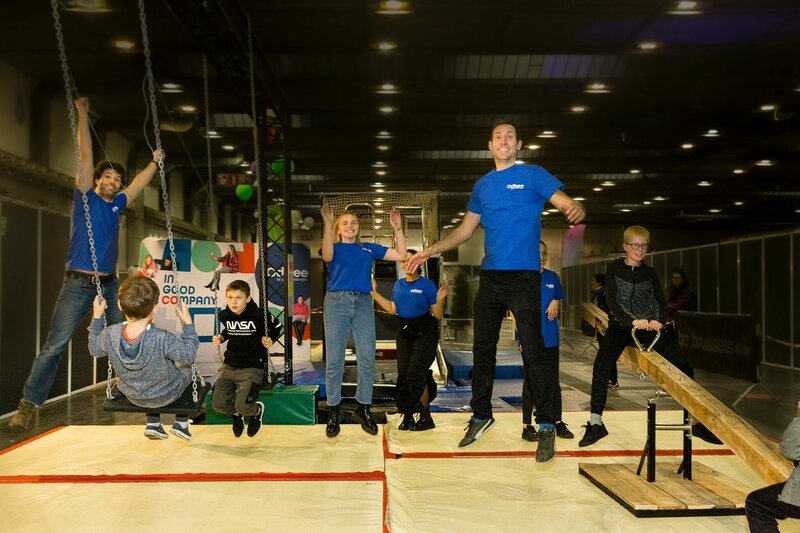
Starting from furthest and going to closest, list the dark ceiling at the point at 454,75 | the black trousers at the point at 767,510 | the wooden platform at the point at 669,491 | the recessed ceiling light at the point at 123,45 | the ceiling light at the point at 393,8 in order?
the recessed ceiling light at the point at 123,45 → the dark ceiling at the point at 454,75 → the ceiling light at the point at 393,8 → the wooden platform at the point at 669,491 → the black trousers at the point at 767,510

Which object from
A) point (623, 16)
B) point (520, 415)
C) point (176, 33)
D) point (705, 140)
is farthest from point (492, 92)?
point (520, 415)

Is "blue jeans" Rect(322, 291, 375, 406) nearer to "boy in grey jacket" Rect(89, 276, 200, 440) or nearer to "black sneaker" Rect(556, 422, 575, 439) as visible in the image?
"boy in grey jacket" Rect(89, 276, 200, 440)

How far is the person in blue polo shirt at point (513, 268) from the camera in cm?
341

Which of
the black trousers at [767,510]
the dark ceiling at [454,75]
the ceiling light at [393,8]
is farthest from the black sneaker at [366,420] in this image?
the ceiling light at [393,8]

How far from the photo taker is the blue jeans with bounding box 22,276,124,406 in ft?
12.3

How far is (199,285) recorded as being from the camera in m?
8.51

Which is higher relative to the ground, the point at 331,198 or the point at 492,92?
the point at 492,92

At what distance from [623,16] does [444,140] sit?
609 centimetres

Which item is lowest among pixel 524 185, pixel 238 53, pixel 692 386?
pixel 692 386

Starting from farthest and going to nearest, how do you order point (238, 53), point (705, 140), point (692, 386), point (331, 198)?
point (705, 140) < point (331, 198) < point (238, 53) < point (692, 386)

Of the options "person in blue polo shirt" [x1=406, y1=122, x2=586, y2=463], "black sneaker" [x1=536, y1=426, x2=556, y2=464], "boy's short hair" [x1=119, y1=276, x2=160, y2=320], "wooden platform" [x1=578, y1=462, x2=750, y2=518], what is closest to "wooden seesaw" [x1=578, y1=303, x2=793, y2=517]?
"wooden platform" [x1=578, y1=462, x2=750, y2=518]

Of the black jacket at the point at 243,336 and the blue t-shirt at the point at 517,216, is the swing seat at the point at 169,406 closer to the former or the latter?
the black jacket at the point at 243,336

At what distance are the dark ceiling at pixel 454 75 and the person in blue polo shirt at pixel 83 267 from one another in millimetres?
1835

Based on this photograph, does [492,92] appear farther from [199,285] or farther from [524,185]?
[524,185]
